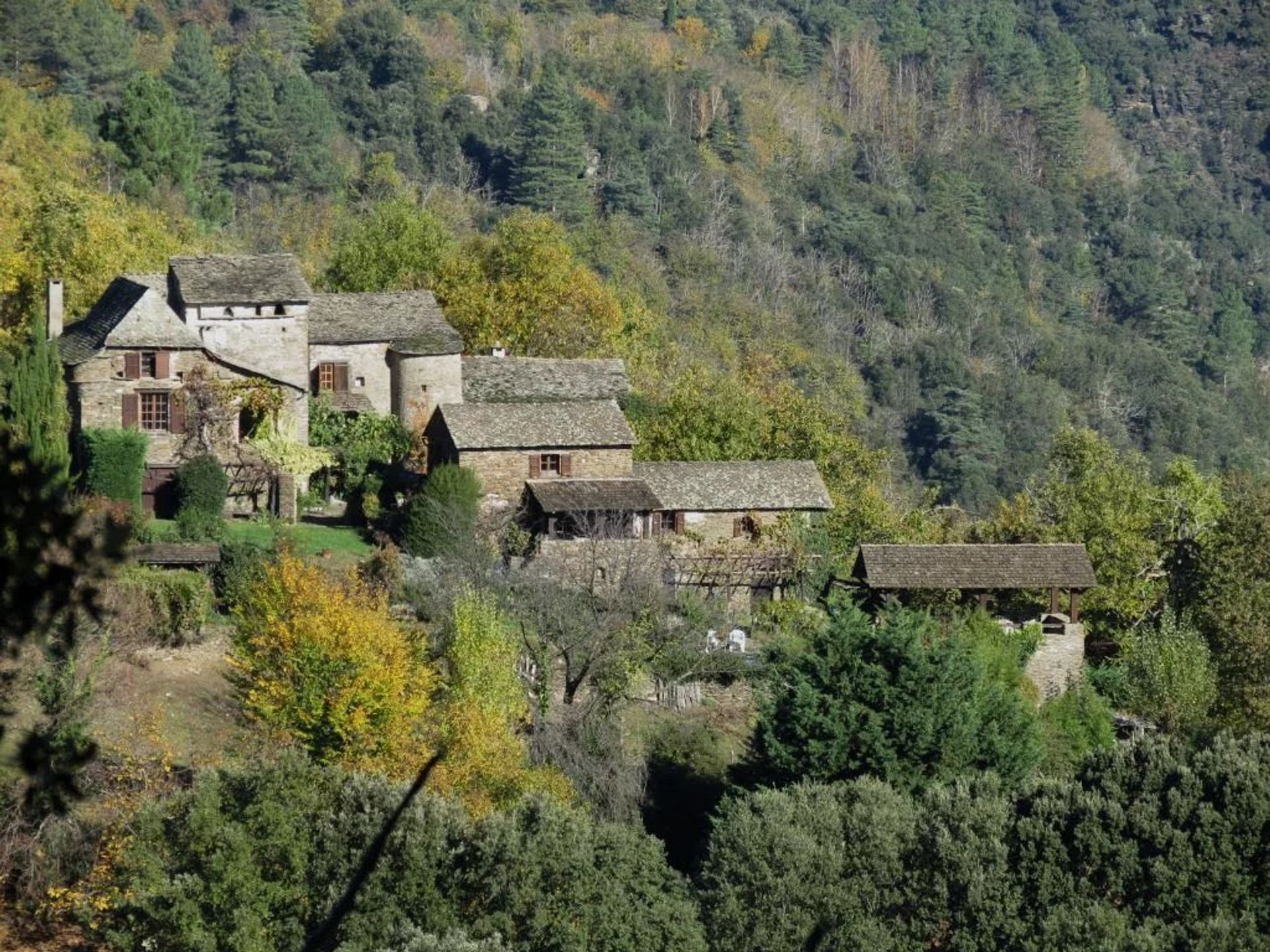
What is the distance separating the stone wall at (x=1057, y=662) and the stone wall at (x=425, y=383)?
46.7ft

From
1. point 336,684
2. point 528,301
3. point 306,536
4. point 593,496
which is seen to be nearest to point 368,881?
point 336,684

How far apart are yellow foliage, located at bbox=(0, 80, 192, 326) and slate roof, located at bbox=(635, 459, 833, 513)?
14.8 metres

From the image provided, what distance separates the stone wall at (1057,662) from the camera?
154 ft

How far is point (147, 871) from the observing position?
31047 millimetres

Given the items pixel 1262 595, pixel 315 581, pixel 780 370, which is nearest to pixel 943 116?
pixel 780 370

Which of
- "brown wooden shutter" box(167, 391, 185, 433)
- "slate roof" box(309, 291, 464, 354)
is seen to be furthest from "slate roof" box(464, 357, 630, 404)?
"brown wooden shutter" box(167, 391, 185, 433)

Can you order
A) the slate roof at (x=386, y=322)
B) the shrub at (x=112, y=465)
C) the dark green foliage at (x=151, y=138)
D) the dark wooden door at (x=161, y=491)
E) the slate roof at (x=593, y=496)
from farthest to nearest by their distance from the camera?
the dark green foliage at (x=151, y=138) → the slate roof at (x=386, y=322) → the dark wooden door at (x=161, y=491) → the slate roof at (x=593, y=496) → the shrub at (x=112, y=465)

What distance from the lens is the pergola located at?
46.5m

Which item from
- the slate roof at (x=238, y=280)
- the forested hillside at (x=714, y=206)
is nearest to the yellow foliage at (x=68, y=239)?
the forested hillside at (x=714, y=206)

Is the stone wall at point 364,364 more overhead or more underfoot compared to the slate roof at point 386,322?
more underfoot

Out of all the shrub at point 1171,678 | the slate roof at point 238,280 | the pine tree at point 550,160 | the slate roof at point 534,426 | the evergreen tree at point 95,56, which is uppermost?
the evergreen tree at point 95,56

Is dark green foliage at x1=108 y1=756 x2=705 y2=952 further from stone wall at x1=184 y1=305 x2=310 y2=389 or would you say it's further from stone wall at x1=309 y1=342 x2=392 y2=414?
stone wall at x1=309 y1=342 x2=392 y2=414

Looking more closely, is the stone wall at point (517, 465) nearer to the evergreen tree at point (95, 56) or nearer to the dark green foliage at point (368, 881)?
the dark green foliage at point (368, 881)

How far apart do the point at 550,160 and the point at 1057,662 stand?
272ft
